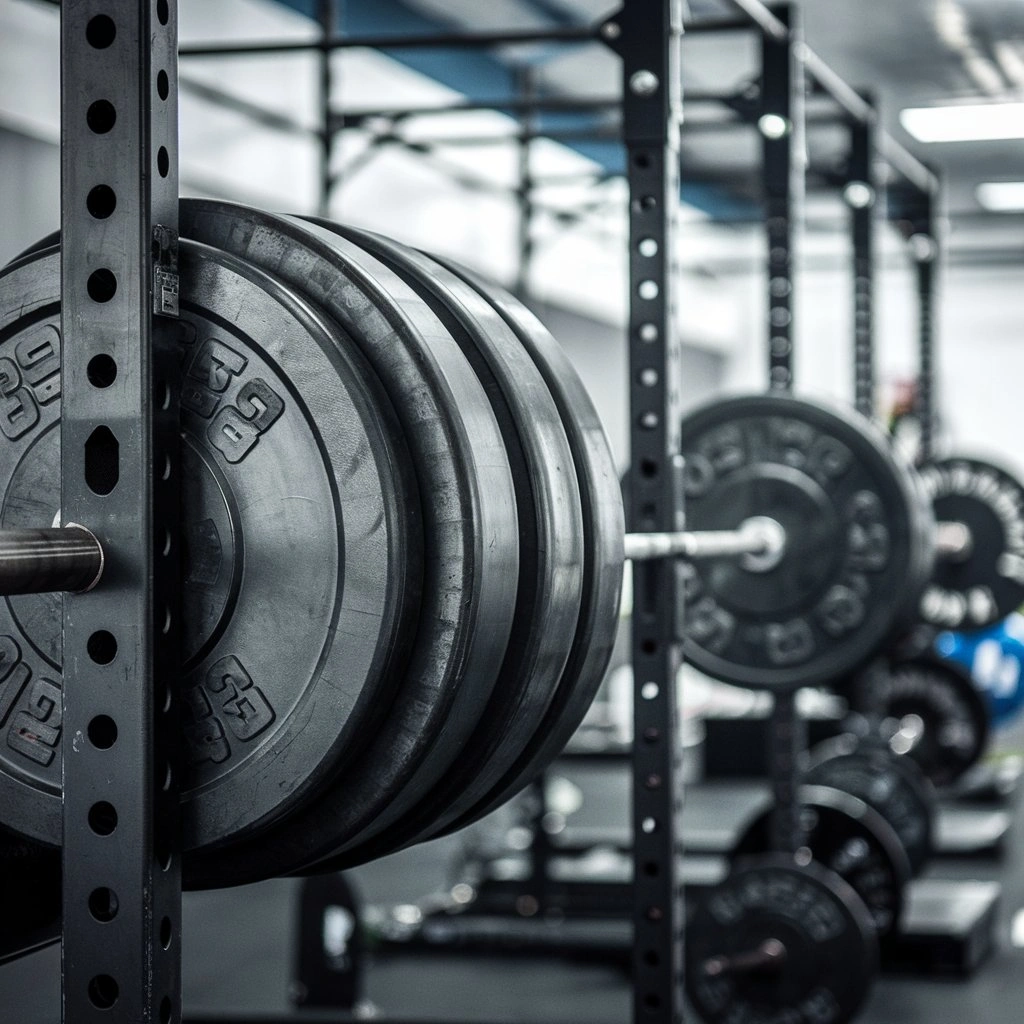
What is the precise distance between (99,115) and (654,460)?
1.20 m

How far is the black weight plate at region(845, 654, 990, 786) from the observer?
5.55m

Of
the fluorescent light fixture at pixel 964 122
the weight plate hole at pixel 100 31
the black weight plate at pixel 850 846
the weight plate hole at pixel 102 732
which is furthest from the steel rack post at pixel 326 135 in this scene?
the fluorescent light fixture at pixel 964 122

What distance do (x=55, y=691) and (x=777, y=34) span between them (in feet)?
7.96

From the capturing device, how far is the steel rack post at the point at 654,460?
6.94 ft

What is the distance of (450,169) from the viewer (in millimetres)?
7312

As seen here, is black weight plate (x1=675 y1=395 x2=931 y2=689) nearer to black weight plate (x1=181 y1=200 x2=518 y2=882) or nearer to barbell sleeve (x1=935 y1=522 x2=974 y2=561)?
black weight plate (x1=181 y1=200 x2=518 y2=882)

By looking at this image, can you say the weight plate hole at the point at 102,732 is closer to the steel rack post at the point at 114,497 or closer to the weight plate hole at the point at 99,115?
the steel rack post at the point at 114,497

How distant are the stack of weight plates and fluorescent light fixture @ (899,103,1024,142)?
7396 mm

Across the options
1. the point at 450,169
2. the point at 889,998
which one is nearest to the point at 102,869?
the point at 889,998

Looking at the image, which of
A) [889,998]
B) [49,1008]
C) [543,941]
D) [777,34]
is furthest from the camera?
[543,941]

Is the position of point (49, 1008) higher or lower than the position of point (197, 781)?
lower

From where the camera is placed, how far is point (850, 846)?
3.75m

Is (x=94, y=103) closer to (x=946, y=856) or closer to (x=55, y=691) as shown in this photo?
(x=55, y=691)

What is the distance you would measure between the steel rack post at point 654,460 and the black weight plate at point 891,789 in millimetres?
2474
